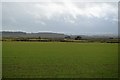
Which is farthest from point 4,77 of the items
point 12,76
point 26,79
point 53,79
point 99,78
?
point 99,78

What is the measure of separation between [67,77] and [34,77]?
1.55 m

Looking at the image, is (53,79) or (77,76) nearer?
(53,79)

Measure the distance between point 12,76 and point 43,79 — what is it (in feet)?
5.65

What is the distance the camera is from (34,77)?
1334 centimetres

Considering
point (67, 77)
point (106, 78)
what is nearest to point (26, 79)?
point (67, 77)

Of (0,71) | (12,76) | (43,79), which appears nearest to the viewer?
(43,79)

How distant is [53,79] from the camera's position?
1272 cm

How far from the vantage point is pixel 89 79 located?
42.5 ft

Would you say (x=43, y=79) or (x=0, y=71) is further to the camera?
(x=0, y=71)

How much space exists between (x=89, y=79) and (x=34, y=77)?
101 inches

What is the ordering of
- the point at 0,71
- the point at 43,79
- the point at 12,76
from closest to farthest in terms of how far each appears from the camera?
the point at 43,79
the point at 12,76
the point at 0,71

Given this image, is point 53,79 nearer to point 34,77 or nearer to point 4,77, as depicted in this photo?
point 34,77

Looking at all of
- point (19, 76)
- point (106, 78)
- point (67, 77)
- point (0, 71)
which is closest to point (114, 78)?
point (106, 78)

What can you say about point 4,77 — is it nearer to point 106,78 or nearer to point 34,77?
point 34,77
